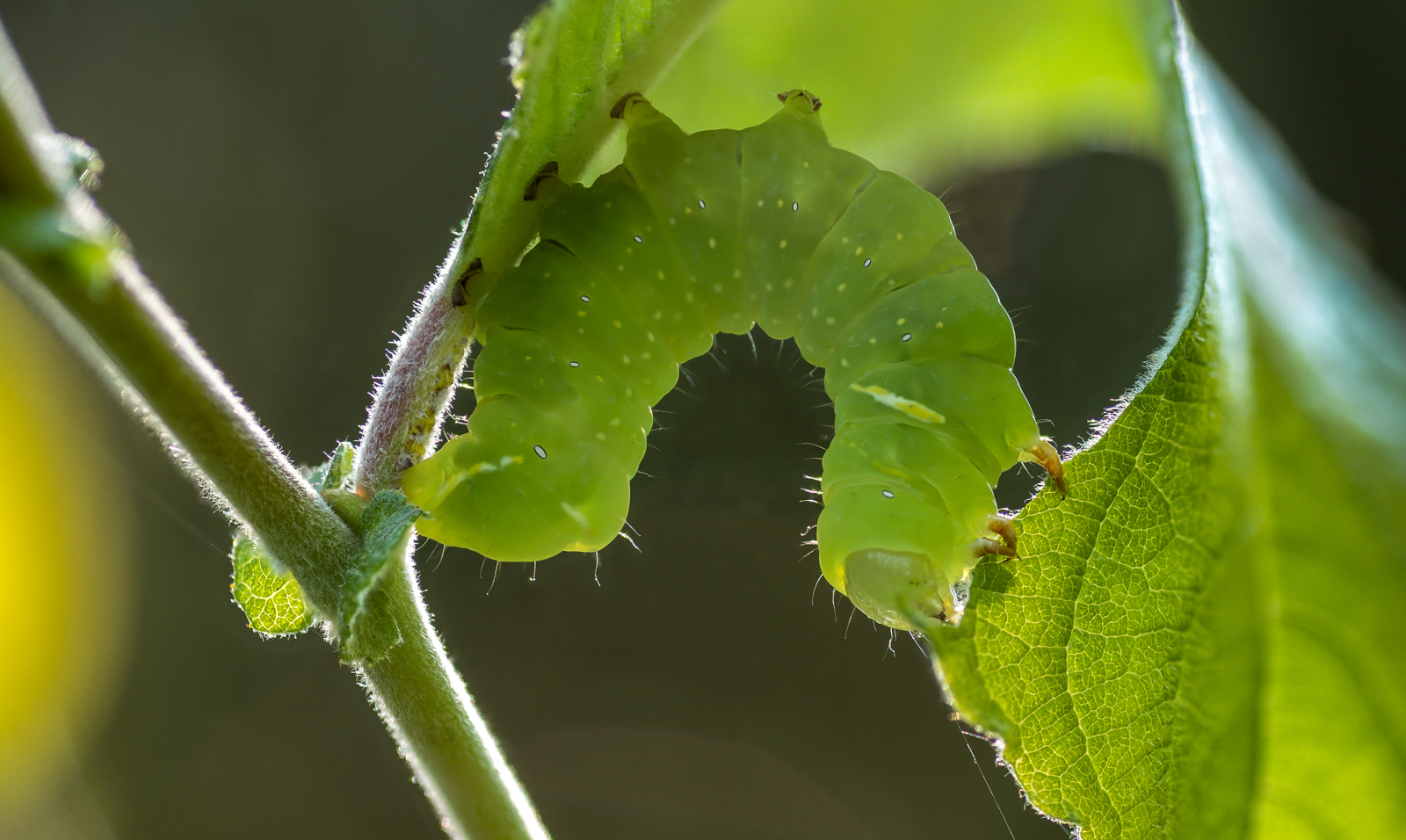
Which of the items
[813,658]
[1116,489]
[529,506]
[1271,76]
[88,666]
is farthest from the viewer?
[1271,76]

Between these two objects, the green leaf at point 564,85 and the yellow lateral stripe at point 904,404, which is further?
the yellow lateral stripe at point 904,404

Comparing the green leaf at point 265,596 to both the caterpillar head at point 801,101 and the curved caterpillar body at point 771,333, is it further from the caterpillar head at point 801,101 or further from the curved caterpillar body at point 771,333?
the caterpillar head at point 801,101

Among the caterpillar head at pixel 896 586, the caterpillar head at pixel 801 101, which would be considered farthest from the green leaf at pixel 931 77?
the caterpillar head at pixel 896 586

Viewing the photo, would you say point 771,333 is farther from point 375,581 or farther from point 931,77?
point 375,581

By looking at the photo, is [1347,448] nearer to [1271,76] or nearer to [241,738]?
[241,738]

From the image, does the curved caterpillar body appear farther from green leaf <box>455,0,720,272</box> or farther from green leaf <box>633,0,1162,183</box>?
green leaf <box>633,0,1162,183</box>

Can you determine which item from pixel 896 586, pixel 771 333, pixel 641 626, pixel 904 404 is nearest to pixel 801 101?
pixel 771 333

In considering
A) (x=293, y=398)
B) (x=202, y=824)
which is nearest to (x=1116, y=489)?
(x=293, y=398)
